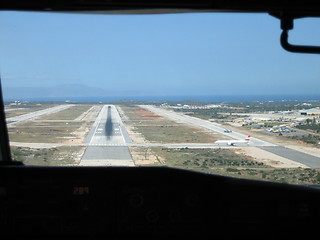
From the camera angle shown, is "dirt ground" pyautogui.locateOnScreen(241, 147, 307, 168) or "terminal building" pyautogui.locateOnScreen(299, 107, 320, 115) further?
"terminal building" pyautogui.locateOnScreen(299, 107, 320, 115)

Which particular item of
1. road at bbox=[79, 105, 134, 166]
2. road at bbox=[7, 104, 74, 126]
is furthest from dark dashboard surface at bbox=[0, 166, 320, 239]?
road at bbox=[7, 104, 74, 126]

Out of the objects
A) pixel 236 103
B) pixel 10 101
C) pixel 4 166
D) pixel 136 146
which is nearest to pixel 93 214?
pixel 4 166

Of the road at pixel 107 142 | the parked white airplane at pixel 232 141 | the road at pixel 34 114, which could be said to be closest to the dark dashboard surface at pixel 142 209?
the road at pixel 107 142

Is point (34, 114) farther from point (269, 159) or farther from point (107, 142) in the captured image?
point (269, 159)

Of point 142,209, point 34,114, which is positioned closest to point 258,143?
point 142,209

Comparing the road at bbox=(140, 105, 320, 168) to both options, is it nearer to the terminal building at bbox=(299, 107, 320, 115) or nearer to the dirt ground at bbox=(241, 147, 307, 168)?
the dirt ground at bbox=(241, 147, 307, 168)

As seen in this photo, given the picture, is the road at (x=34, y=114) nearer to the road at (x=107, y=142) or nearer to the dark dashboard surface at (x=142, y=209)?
the road at (x=107, y=142)

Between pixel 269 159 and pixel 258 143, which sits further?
pixel 258 143
